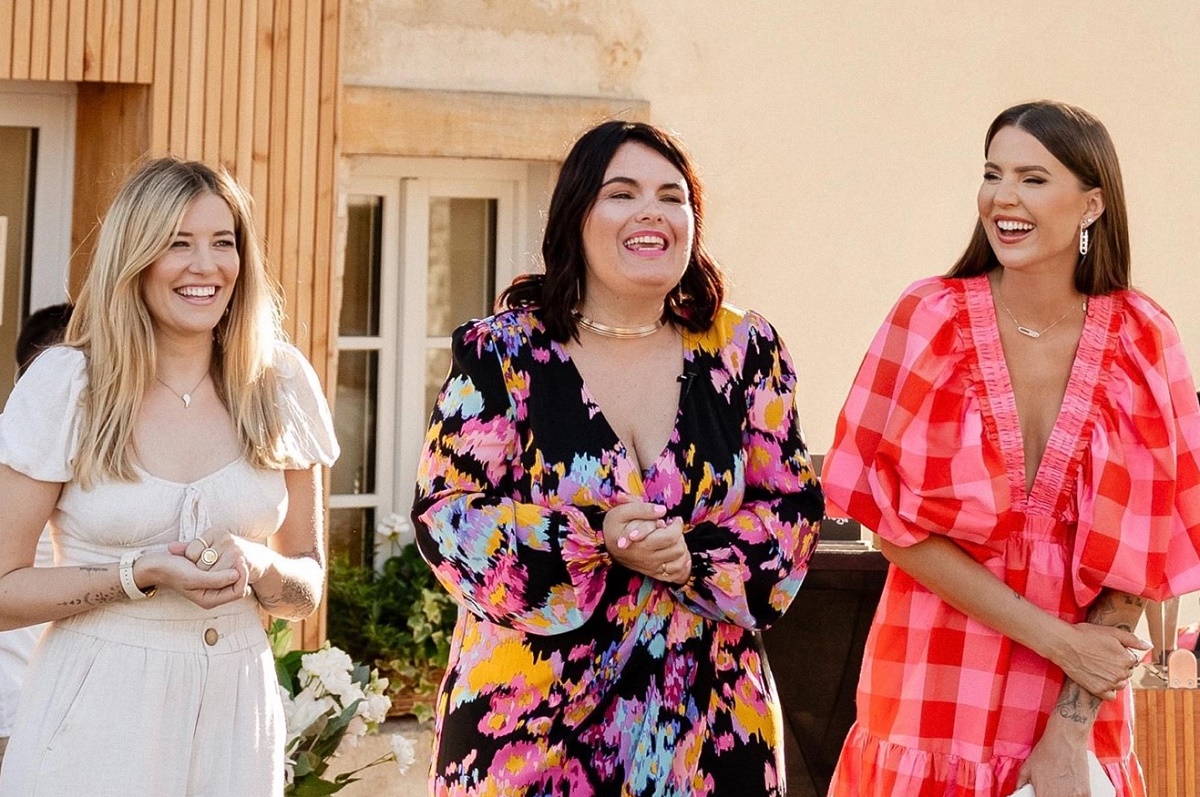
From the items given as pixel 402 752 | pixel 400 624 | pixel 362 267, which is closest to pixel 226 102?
pixel 362 267

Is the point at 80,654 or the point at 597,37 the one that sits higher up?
the point at 597,37

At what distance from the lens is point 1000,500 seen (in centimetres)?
→ 351

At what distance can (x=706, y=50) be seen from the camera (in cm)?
688

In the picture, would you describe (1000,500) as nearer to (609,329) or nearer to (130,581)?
(609,329)

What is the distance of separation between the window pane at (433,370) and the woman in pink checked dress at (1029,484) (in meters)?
3.27

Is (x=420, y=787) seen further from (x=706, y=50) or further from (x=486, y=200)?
(x=706, y=50)

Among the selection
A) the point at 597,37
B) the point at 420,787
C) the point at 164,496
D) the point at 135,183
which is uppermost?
the point at 597,37

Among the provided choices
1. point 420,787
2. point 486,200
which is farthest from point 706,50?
point 420,787

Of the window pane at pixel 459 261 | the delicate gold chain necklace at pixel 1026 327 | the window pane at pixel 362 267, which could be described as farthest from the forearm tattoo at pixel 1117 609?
the window pane at pixel 362 267

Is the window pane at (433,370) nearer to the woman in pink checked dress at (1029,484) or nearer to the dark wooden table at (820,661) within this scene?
the dark wooden table at (820,661)

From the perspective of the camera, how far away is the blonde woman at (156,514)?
3.24m

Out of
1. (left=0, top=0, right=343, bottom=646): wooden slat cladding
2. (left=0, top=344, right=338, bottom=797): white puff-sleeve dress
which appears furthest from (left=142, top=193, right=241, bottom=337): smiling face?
(left=0, top=0, right=343, bottom=646): wooden slat cladding

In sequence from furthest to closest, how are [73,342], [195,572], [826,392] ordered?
1. [826,392]
2. [73,342]
3. [195,572]

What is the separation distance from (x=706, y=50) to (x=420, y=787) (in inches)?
117
